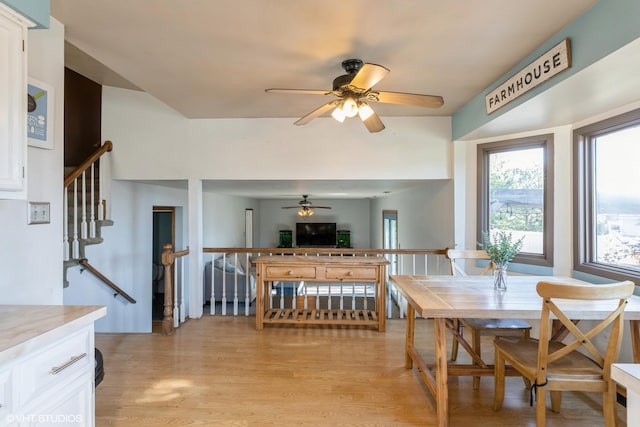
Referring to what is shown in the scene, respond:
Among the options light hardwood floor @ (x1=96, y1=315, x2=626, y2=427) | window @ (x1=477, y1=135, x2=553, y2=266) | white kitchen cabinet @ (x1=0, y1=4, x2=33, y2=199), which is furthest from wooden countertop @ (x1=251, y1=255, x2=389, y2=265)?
white kitchen cabinet @ (x1=0, y1=4, x2=33, y2=199)

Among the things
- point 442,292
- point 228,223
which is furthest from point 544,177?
point 228,223

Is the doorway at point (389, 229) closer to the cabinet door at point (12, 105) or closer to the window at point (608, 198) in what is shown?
the window at point (608, 198)

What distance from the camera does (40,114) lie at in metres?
1.83

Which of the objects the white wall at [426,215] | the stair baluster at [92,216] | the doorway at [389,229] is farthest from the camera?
the doorway at [389,229]

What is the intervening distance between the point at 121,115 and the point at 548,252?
4896 millimetres

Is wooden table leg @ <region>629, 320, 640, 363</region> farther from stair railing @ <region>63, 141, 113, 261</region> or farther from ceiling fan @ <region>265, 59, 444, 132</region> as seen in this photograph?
stair railing @ <region>63, 141, 113, 261</region>

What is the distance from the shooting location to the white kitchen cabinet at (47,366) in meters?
1.02

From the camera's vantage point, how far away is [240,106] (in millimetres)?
3340

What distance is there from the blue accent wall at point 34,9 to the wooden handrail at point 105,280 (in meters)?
2.52

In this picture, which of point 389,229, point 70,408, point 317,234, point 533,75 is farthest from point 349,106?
point 317,234

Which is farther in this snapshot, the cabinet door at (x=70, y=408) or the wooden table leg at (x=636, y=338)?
the wooden table leg at (x=636, y=338)

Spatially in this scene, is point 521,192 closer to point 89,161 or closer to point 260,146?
point 260,146

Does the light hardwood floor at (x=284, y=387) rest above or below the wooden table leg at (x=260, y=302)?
below

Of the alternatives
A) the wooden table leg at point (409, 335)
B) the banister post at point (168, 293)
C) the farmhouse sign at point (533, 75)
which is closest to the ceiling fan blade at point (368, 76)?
the farmhouse sign at point (533, 75)
